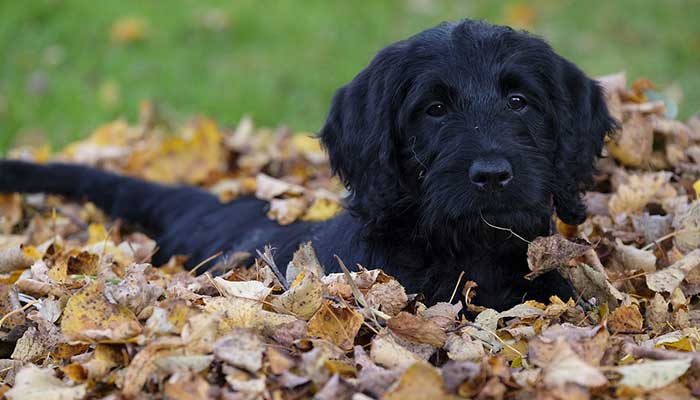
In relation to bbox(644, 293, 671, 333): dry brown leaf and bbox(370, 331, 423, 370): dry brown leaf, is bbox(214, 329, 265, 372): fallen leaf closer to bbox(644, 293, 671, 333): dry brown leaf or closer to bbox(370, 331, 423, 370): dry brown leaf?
bbox(370, 331, 423, 370): dry brown leaf

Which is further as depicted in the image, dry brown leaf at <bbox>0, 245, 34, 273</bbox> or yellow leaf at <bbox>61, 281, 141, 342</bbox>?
dry brown leaf at <bbox>0, 245, 34, 273</bbox>

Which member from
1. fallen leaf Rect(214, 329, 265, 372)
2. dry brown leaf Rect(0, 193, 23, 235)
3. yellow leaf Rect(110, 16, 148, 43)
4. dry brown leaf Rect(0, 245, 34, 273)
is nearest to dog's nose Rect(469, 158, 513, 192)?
fallen leaf Rect(214, 329, 265, 372)

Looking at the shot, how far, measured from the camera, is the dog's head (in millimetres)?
3463

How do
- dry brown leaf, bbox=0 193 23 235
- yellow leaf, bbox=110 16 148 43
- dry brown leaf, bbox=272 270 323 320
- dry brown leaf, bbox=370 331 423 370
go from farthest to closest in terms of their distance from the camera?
yellow leaf, bbox=110 16 148 43 < dry brown leaf, bbox=0 193 23 235 < dry brown leaf, bbox=272 270 323 320 < dry brown leaf, bbox=370 331 423 370

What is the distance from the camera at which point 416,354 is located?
300 cm

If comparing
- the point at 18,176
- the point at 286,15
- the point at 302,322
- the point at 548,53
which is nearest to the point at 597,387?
the point at 302,322

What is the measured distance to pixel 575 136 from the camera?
12.7ft

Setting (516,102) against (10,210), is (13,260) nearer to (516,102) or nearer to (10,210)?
(10,210)

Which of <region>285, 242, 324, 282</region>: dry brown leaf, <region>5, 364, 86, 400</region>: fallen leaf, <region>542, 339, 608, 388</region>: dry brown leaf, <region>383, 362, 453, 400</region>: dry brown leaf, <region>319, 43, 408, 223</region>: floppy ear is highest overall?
<region>319, 43, 408, 223</region>: floppy ear

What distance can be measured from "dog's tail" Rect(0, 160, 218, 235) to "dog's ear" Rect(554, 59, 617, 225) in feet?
7.75

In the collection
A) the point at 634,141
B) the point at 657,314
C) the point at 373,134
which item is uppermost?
the point at 373,134

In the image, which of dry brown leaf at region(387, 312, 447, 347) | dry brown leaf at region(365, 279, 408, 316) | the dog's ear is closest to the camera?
dry brown leaf at region(387, 312, 447, 347)

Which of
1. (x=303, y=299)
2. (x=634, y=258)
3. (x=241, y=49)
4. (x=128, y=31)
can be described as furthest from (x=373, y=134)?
(x=128, y=31)

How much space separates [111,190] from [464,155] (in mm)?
2951
